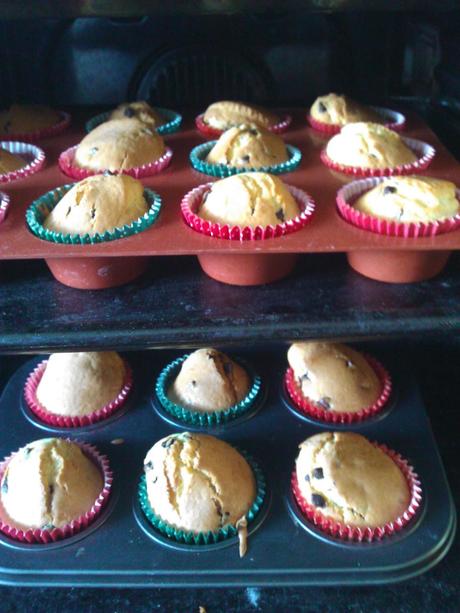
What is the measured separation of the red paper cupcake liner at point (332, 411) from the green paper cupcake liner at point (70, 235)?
1.64 feet

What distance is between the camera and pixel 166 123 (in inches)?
55.3

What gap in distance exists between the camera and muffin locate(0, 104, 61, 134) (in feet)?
4.48

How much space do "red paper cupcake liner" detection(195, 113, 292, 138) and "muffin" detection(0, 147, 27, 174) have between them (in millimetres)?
391

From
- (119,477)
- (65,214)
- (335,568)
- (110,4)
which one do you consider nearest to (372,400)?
(335,568)

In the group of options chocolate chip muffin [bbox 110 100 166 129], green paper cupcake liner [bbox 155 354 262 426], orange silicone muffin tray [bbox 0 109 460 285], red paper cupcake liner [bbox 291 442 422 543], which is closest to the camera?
orange silicone muffin tray [bbox 0 109 460 285]

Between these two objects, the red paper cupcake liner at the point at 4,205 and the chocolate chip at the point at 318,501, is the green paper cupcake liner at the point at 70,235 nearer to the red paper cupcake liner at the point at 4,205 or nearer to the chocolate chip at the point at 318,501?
the red paper cupcake liner at the point at 4,205

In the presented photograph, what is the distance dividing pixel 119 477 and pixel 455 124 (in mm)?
1010

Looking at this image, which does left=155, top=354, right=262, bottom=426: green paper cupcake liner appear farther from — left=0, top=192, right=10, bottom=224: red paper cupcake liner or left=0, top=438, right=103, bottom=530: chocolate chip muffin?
left=0, top=192, right=10, bottom=224: red paper cupcake liner

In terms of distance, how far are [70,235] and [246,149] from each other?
417mm

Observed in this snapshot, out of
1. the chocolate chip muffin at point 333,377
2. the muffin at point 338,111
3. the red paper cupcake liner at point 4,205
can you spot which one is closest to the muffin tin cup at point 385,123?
the muffin at point 338,111

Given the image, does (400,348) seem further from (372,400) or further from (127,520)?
(127,520)

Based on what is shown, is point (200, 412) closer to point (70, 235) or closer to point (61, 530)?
point (61, 530)

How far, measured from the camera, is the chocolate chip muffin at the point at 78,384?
127 cm

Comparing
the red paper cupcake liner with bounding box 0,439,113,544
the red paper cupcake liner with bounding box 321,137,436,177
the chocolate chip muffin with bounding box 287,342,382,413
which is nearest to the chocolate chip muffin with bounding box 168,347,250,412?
the chocolate chip muffin with bounding box 287,342,382,413
